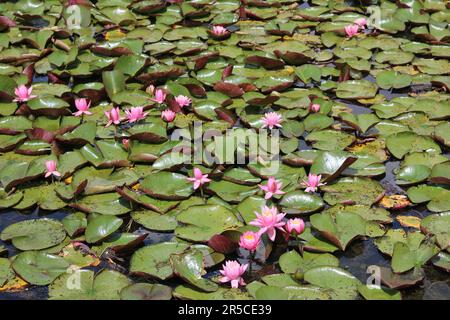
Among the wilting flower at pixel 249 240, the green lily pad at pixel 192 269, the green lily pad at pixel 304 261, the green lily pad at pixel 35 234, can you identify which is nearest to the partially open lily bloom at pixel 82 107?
the green lily pad at pixel 35 234

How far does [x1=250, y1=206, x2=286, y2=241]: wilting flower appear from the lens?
9.32 ft

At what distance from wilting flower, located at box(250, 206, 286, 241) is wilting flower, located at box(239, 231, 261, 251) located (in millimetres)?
51

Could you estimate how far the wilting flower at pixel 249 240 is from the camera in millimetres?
2746

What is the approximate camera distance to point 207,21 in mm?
5309

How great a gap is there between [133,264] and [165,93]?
1605 mm

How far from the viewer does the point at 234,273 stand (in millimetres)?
2701

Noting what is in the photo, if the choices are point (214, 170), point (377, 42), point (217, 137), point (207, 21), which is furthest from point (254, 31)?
point (214, 170)

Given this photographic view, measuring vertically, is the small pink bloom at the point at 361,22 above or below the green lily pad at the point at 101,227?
above

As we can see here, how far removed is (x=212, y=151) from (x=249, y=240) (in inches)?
36.5

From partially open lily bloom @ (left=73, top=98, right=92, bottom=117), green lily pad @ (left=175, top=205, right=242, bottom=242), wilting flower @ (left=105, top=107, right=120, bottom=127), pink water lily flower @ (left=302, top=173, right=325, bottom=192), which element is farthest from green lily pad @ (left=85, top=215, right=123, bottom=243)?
partially open lily bloom @ (left=73, top=98, right=92, bottom=117)

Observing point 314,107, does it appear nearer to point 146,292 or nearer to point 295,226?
point 295,226

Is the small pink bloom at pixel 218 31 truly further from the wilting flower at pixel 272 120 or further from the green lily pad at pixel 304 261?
the green lily pad at pixel 304 261

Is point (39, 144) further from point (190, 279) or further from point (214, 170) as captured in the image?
point (190, 279)

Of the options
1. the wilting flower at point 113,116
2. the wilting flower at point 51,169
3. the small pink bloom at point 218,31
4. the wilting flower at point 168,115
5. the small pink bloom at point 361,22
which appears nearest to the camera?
the wilting flower at point 51,169
